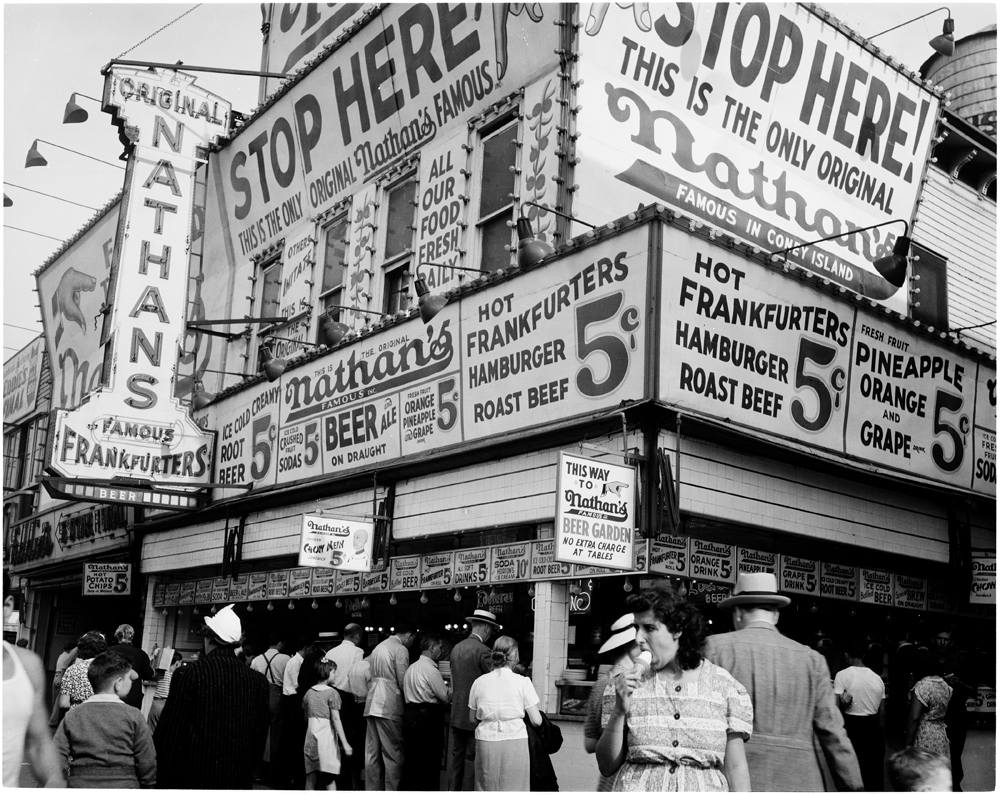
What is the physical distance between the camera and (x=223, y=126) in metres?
18.2

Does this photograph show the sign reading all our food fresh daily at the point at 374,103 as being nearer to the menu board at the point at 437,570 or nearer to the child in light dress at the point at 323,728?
the menu board at the point at 437,570

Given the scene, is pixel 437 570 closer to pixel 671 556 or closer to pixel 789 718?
pixel 671 556

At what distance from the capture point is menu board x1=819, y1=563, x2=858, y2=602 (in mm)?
12289

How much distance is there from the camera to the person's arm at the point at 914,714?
10078 millimetres

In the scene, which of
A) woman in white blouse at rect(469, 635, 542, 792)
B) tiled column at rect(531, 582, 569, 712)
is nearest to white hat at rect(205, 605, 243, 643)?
woman in white blouse at rect(469, 635, 542, 792)

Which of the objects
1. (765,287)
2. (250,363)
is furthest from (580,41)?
(250,363)

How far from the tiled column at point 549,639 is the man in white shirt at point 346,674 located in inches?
89.7

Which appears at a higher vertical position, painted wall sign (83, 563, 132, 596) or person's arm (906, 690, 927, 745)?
painted wall sign (83, 563, 132, 596)

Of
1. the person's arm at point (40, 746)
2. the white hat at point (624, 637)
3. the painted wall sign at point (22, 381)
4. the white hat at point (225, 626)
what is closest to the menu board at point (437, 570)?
the white hat at point (225, 626)

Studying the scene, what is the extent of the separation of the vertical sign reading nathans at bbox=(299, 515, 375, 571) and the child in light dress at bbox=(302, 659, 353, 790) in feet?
4.74

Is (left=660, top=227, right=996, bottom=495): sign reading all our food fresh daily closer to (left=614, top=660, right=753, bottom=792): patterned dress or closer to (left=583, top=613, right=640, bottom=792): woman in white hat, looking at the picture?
(left=583, top=613, right=640, bottom=792): woman in white hat

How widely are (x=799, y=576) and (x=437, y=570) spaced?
12.9 feet

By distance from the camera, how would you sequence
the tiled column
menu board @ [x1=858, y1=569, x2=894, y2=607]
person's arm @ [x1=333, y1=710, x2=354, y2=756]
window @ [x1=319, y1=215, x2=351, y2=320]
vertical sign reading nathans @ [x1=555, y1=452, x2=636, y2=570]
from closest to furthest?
vertical sign reading nathans @ [x1=555, y1=452, x2=636, y2=570] → the tiled column → person's arm @ [x1=333, y1=710, x2=354, y2=756] → menu board @ [x1=858, y1=569, x2=894, y2=607] → window @ [x1=319, y1=215, x2=351, y2=320]

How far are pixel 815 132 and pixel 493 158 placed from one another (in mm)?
4226
